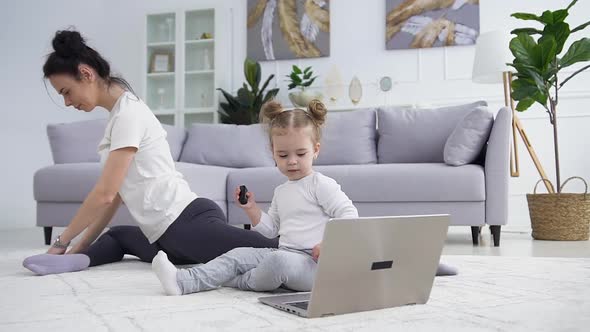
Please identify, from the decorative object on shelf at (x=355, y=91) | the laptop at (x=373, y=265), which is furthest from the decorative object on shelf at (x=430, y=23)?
the laptop at (x=373, y=265)

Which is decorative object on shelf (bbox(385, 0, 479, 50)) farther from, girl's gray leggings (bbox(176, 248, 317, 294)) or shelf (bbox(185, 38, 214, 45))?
girl's gray leggings (bbox(176, 248, 317, 294))

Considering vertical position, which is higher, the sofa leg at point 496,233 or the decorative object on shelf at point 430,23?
the decorative object on shelf at point 430,23

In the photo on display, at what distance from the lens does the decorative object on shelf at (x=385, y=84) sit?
5.03m

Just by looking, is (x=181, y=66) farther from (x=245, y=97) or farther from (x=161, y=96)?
(x=245, y=97)

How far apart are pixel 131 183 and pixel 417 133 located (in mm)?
2127

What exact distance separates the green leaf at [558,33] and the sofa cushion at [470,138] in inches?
22.4

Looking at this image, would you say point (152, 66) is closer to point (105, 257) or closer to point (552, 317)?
point (105, 257)

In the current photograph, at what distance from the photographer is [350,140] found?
3.83m

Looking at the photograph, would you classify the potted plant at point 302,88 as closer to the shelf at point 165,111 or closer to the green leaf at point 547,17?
the shelf at point 165,111

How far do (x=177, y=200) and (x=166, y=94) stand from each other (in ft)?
12.7

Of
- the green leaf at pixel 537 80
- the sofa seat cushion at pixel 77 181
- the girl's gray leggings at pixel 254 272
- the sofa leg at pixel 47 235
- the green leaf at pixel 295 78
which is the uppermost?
the green leaf at pixel 295 78

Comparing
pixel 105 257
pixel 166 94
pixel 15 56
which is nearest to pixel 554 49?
pixel 105 257

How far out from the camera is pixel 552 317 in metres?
1.21

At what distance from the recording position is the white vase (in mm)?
4980
